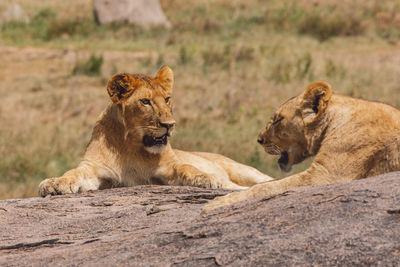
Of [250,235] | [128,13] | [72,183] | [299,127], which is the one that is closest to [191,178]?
[72,183]

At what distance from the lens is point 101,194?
20.3 ft

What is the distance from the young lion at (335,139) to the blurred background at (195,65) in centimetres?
485

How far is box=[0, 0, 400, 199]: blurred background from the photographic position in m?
13.1

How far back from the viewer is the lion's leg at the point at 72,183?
632cm

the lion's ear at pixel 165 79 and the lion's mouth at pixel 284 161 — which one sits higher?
the lion's ear at pixel 165 79

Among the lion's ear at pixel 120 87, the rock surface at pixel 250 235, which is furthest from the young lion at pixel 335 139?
the lion's ear at pixel 120 87

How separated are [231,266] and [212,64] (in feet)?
54.7

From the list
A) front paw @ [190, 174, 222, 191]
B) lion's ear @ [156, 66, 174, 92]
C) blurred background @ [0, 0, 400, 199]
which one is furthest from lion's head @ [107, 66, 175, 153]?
blurred background @ [0, 0, 400, 199]

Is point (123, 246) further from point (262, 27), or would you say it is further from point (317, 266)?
point (262, 27)

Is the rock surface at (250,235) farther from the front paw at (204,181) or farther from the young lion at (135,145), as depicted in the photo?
the young lion at (135,145)

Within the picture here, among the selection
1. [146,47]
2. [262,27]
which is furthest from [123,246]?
[262,27]

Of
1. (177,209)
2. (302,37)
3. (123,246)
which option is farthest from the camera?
(302,37)

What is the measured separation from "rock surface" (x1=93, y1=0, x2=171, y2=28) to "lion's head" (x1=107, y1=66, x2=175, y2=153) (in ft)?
65.8

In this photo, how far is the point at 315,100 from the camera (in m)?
5.39
